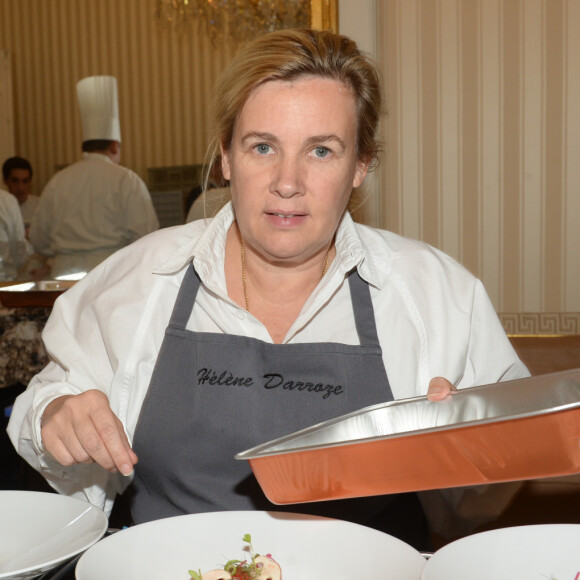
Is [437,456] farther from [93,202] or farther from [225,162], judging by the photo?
[93,202]

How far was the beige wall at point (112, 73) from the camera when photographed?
327 centimetres

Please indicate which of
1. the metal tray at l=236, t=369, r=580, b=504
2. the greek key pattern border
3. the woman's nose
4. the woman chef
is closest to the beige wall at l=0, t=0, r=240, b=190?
the greek key pattern border

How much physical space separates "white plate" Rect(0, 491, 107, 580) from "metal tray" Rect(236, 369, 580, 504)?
0.75ft

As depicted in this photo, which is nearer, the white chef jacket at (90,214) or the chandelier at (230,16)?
the chandelier at (230,16)

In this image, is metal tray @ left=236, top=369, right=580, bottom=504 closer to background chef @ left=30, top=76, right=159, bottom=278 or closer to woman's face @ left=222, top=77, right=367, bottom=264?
woman's face @ left=222, top=77, right=367, bottom=264

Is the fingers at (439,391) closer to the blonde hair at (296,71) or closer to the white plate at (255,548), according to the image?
the white plate at (255,548)

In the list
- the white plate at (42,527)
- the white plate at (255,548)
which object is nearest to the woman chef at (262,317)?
the white plate at (42,527)

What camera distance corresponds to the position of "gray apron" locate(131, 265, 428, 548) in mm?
1117

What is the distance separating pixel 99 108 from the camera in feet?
10.9

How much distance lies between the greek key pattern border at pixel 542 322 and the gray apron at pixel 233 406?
59.5 inches

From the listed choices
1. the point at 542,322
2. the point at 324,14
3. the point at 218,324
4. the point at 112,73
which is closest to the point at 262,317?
the point at 218,324

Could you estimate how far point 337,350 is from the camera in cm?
115

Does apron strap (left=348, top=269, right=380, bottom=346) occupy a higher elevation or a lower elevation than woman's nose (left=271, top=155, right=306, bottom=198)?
lower

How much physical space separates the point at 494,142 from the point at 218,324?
5.07 ft
